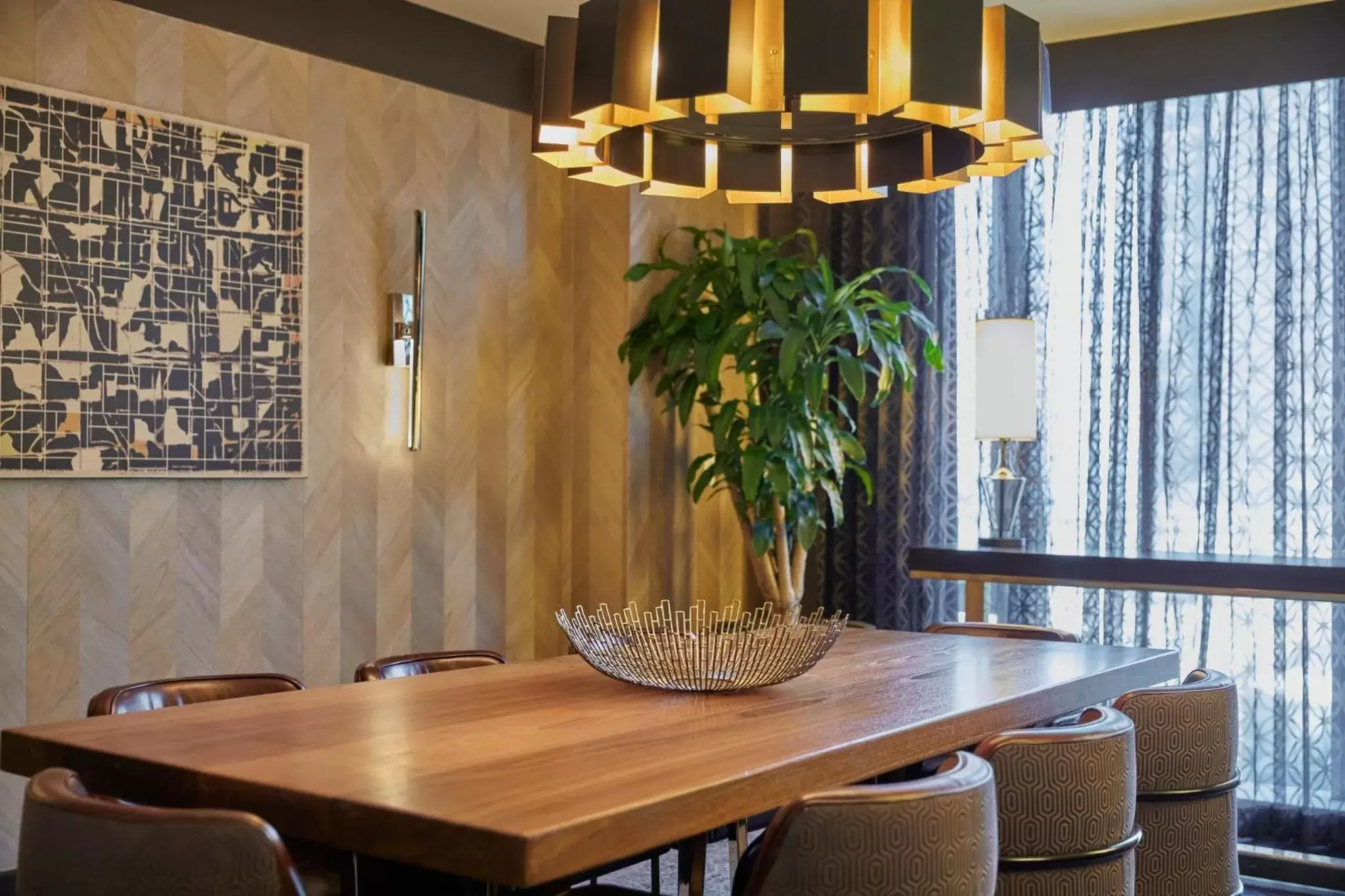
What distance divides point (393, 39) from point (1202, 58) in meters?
2.78

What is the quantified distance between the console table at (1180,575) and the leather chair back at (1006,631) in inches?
30.6

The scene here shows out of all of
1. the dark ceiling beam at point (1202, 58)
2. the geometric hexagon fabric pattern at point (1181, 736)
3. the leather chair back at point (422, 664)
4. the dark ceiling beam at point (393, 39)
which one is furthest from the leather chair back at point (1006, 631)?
the dark ceiling beam at point (393, 39)

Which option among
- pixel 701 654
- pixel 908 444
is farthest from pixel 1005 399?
pixel 701 654

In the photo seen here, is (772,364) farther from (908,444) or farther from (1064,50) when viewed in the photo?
(1064,50)

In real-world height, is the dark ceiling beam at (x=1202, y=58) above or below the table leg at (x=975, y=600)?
above

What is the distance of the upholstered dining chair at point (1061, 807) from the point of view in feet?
6.80

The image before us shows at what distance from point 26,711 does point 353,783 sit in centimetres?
240

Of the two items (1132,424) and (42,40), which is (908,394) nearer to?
(1132,424)

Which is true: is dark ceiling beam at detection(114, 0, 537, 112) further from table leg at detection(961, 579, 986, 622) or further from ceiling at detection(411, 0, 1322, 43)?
table leg at detection(961, 579, 986, 622)

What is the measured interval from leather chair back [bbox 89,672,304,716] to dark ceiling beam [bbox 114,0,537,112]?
7.29 ft

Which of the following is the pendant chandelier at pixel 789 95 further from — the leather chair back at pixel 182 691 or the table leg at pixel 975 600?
the table leg at pixel 975 600

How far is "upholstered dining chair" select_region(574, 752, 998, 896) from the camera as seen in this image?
1.63 metres

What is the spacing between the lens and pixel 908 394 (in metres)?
5.29

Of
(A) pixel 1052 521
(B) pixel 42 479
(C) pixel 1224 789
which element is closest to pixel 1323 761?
(A) pixel 1052 521
